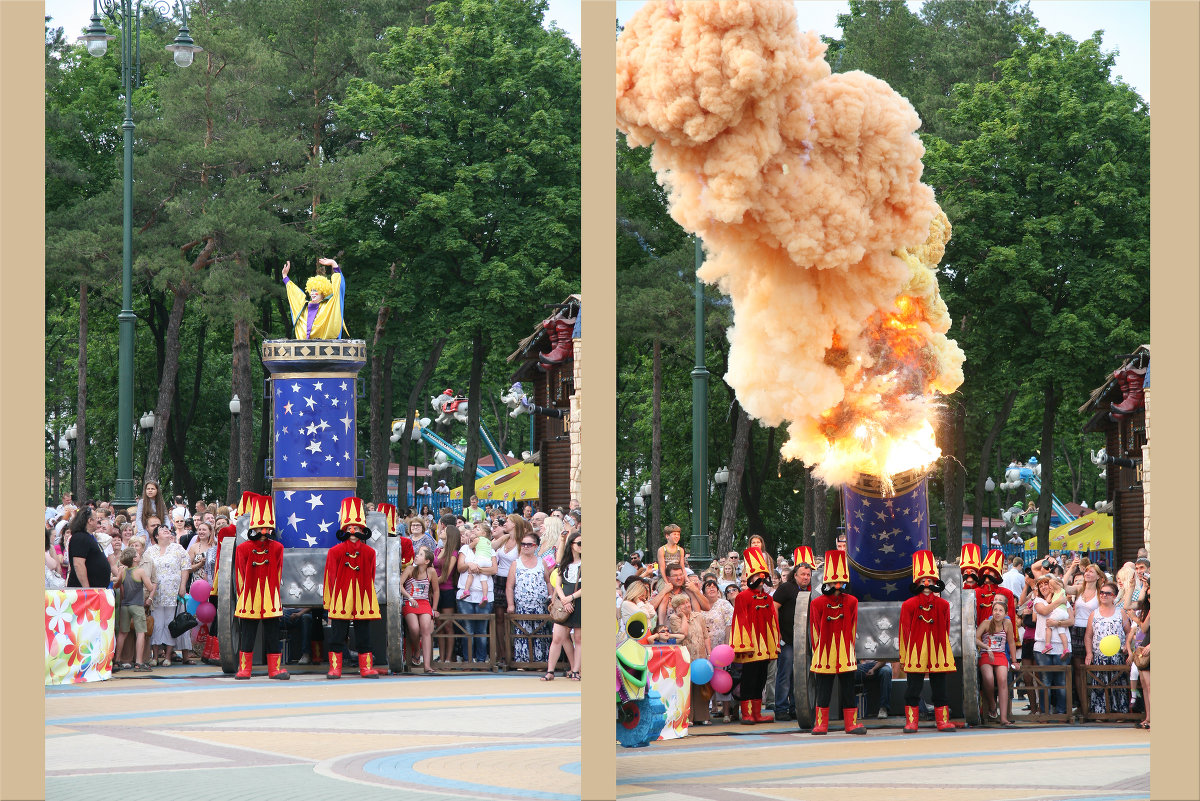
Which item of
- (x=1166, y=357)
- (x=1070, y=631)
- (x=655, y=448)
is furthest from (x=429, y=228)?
(x=1166, y=357)

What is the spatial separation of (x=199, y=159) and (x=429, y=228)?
4927 millimetres

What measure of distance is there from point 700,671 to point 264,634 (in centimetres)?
520

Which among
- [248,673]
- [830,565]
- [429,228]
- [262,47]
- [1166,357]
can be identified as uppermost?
[262,47]

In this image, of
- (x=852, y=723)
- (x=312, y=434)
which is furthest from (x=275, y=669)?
(x=852, y=723)

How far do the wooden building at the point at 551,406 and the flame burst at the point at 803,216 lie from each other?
575 inches

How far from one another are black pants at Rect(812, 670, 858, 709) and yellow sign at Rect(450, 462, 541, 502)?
24184 millimetres

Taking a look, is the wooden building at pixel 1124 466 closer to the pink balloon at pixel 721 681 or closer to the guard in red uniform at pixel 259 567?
the pink balloon at pixel 721 681

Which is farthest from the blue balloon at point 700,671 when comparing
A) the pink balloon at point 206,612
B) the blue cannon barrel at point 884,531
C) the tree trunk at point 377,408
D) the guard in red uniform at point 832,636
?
the tree trunk at point 377,408

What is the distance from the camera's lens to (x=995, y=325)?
2477 centimetres

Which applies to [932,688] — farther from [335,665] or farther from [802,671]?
[335,665]

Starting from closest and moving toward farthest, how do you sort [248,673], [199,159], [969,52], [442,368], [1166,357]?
[1166,357] → [248,673] → [199,159] → [969,52] → [442,368]

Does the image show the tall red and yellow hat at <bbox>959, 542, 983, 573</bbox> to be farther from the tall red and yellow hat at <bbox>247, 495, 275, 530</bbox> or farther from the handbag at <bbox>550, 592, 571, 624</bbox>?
the tall red and yellow hat at <bbox>247, 495, 275, 530</bbox>

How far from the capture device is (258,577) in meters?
15.5

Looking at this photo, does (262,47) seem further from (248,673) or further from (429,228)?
(248,673)
